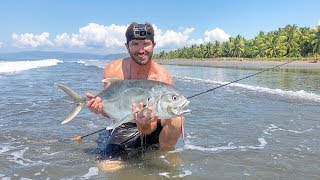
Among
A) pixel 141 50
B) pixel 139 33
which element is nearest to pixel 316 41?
pixel 141 50

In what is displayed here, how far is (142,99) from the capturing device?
4.19 meters

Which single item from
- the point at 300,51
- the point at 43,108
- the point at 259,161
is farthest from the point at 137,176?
the point at 300,51

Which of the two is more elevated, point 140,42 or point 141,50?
point 140,42

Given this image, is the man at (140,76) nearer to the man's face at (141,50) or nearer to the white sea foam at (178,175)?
the man's face at (141,50)

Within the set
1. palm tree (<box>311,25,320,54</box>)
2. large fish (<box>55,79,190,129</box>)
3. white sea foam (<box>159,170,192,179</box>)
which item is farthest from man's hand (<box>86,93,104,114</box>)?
palm tree (<box>311,25,320,54</box>)

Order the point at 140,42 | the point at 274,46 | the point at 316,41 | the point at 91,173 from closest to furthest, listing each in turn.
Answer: the point at 91,173, the point at 140,42, the point at 316,41, the point at 274,46

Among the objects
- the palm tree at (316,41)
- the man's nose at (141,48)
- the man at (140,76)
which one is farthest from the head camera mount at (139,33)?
the palm tree at (316,41)

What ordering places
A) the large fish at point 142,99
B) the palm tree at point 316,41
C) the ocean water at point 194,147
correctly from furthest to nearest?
the palm tree at point 316,41
the ocean water at point 194,147
the large fish at point 142,99

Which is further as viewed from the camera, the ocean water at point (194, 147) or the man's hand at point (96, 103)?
the ocean water at point (194, 147)

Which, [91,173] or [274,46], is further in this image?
[274,46]

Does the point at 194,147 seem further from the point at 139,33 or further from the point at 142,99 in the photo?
the point at 142,99

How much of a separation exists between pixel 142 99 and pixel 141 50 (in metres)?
1.25

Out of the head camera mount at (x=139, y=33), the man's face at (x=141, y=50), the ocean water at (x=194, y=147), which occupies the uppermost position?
the head camera mount at (x=139, y=33)

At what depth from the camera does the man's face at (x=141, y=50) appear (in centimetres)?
520
